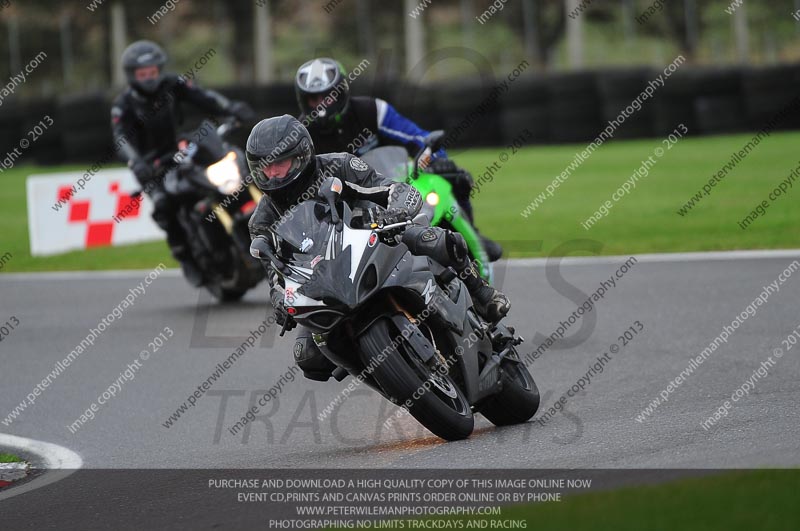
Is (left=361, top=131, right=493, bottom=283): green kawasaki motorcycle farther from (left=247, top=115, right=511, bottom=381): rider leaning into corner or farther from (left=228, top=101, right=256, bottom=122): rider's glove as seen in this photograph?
(left=228, top=101, right=256, bottom=122): rider's glove

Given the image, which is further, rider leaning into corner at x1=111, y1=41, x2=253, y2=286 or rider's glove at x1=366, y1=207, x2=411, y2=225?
rider leaning into corner at x1=111, y1=41, x2=253, y2=286

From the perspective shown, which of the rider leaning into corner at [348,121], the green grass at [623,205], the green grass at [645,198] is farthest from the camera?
the green grass at [623,205]

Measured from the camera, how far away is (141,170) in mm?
12047

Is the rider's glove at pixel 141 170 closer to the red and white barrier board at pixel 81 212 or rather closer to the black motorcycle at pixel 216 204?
the black motorcycle at pixel 216 204

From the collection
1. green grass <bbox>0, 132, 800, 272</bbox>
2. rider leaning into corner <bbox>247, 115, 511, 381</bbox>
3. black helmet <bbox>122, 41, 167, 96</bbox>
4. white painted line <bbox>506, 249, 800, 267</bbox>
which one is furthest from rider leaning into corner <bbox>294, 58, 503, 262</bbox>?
green grass <bbox>0, 132, 800, 272</bbox>

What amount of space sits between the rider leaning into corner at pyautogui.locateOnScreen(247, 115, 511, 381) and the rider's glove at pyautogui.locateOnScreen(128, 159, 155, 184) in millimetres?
5712

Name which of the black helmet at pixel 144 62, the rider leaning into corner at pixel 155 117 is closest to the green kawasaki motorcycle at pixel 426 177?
the rider leaning into corner at pixel 155 117

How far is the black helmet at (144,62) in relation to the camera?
1209cm

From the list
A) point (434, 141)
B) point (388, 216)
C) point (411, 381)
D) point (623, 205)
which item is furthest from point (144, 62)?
point (623, 205)

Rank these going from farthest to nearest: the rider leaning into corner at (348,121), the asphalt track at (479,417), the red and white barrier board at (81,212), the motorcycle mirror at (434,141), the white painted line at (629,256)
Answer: the red and white barrier board at (81,212) < the white painted line at (629,256) < the rider leaning into corner at (348,121) < the motorcycle mirror at (434,141) < the asphalt track at (479,417)

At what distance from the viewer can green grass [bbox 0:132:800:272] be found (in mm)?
14250

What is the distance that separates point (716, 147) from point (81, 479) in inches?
743

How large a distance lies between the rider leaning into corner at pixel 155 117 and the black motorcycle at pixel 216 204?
0.12 m

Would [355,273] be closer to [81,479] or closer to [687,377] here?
[81,479]
